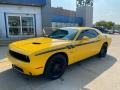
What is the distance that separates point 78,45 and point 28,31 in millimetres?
9444

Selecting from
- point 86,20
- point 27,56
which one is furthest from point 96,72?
point 86,20

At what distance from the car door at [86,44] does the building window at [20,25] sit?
8575mm

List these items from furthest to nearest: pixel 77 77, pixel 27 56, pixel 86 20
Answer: pixel 86 20, pixel 77 77, pixel 27 56

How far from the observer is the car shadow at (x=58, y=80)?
3.82 meters

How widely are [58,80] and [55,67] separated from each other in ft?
1.26

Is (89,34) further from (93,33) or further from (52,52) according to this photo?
(52,52)

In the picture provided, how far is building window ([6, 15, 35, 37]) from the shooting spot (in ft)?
41.4

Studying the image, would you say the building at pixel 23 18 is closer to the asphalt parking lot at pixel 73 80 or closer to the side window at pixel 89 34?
the asphalt parking lot at pixel 73 80

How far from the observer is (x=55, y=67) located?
425 cm

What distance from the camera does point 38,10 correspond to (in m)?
13.5

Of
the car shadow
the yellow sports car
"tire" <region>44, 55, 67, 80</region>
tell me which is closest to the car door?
the yellow sports car

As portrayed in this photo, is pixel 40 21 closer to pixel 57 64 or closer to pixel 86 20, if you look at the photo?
pixel 57 64

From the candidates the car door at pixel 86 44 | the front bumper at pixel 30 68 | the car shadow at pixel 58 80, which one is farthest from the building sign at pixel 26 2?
the front bumper at pixel 30 68

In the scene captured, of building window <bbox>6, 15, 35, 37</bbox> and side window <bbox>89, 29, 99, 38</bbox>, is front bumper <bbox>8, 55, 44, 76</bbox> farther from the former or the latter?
building window <bbox>6, 15, 35, 37</bbox>
